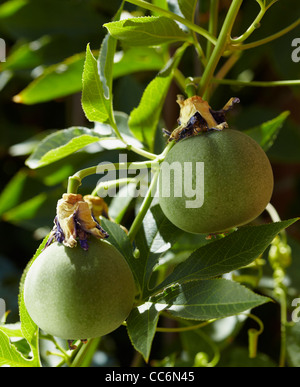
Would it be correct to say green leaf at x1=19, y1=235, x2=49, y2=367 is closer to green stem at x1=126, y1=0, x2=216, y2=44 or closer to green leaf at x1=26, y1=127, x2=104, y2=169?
green leaf at x1=26, y1=127, x2=104, y2=169

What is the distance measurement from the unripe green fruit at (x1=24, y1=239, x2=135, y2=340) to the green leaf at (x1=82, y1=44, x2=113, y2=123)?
0.20 m

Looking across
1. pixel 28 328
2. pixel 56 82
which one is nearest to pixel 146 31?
pixel 28 328

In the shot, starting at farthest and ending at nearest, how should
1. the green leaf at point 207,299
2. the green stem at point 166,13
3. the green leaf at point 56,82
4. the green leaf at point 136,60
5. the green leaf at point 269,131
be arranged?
the green leaf at point 56,82 < the green leaf at point 136,60 < the green leaf at point 269,131 < the green stem at point 166,13 < the green leaf at point 207,299

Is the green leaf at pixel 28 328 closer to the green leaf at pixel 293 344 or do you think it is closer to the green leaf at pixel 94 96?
the green leaf at pixel 94 96

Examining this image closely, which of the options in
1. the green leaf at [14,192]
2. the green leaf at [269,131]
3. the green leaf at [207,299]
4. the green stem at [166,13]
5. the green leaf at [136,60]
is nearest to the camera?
the green leaf at [207,299]

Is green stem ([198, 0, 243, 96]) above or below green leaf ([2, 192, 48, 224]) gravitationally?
above

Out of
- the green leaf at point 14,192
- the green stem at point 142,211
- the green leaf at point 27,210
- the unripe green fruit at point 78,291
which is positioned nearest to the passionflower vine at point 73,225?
the unripe green fruit at point 78,291

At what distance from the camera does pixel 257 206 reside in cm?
53

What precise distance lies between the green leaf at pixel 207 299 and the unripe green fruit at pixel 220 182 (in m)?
0.06

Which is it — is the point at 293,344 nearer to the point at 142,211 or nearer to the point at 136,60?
the point at 142,211

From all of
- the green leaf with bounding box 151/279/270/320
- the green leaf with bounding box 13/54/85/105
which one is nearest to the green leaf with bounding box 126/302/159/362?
the green leaf with bounding box 151/279/270/320

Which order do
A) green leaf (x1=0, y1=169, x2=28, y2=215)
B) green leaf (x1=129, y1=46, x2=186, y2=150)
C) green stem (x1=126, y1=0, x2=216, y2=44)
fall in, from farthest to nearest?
green leaf (x1=0, y1=169, x2=28, y2=215)
green leaf (x1=129, y1=46, x2=186, y2=150)
green stem (x1=126, y1=0, x2=216, y2=44)

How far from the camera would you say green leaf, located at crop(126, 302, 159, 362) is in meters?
0.49

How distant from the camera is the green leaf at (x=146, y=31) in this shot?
580 millimetres
